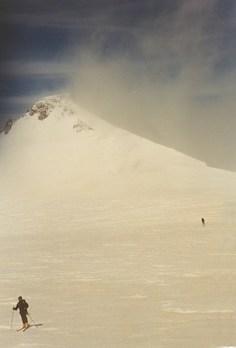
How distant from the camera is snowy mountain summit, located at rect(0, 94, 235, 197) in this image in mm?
4379

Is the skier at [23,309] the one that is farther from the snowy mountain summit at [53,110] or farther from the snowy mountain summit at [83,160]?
the snowy mountain summit at [53,110]

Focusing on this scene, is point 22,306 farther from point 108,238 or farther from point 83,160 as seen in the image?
point 83,160

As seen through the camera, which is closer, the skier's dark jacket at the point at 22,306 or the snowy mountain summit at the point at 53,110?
the skier's dark jacket at the point at 22,306

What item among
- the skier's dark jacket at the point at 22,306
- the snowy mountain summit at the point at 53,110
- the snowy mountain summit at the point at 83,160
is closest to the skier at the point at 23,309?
the skier's dark jacket at the point at 22,306

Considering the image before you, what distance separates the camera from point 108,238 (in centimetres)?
439

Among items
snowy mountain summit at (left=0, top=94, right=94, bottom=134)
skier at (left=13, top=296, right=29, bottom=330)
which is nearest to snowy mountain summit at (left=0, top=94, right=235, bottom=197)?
snowy mountain summit at (left=0, top=94, right=94, bottom=134)

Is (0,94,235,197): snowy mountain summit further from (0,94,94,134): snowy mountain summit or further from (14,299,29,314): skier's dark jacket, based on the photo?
(14,299,29,314): skier's dark jacket

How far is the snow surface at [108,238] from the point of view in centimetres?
419

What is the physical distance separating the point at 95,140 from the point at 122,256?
79cm

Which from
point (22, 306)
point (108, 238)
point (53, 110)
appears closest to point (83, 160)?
point (53, 110)

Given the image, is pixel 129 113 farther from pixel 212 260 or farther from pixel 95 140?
pixel 212 260

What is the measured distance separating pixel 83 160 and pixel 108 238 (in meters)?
0.55

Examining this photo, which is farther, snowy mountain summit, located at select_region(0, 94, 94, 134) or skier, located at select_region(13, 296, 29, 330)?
snowy mountain summit, located at select_region(0, 94, 94, 134)

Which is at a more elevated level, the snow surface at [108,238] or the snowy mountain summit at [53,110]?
the snowy mountain summit at [53,110]
